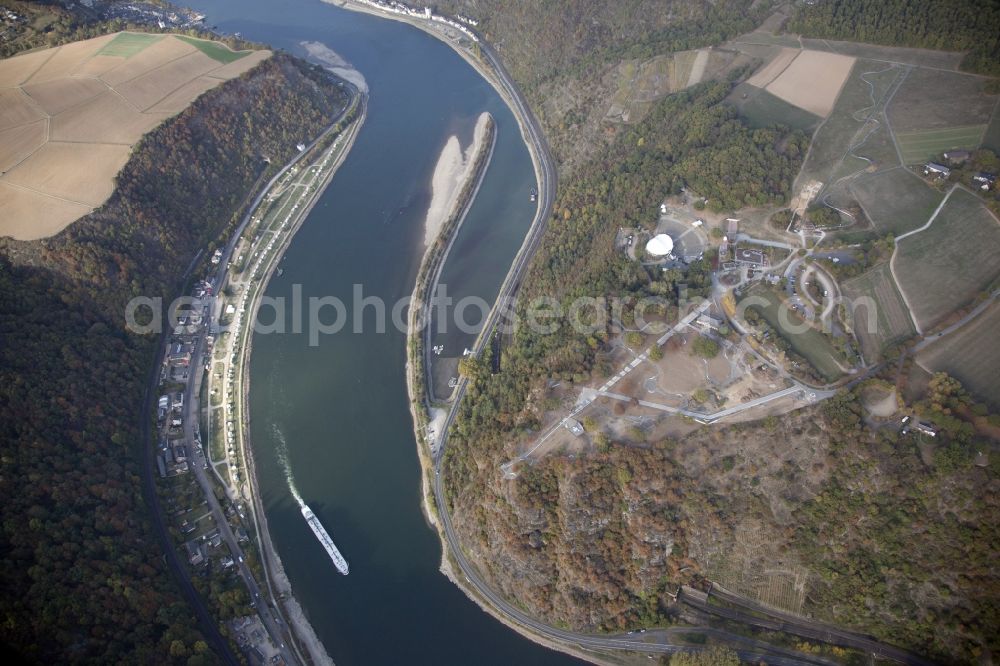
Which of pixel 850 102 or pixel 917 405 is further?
pixel 850 102

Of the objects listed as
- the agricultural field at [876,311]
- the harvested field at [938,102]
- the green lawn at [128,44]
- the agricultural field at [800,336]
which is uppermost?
the harvested field at [938,102]

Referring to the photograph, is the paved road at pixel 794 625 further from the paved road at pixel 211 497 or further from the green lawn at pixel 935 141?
the green lawn at pixel 935 141

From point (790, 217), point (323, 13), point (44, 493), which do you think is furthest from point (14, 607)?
point (323, 13)

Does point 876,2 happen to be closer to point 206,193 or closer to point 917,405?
point 917,405

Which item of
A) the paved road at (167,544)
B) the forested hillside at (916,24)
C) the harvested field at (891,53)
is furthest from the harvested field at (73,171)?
the harvested field at (891,53)

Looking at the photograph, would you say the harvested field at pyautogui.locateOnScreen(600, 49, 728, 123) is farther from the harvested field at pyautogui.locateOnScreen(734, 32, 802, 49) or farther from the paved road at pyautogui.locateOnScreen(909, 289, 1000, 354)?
the paved road at pyautogui.locateOnScreen(909, 289, 1000, 354)

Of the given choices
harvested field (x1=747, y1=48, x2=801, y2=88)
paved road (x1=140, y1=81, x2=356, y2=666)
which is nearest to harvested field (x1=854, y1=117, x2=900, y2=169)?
harvested field (x1=747, y1=48, x2=801, y2=88)

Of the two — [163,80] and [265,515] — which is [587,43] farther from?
[265,515]
